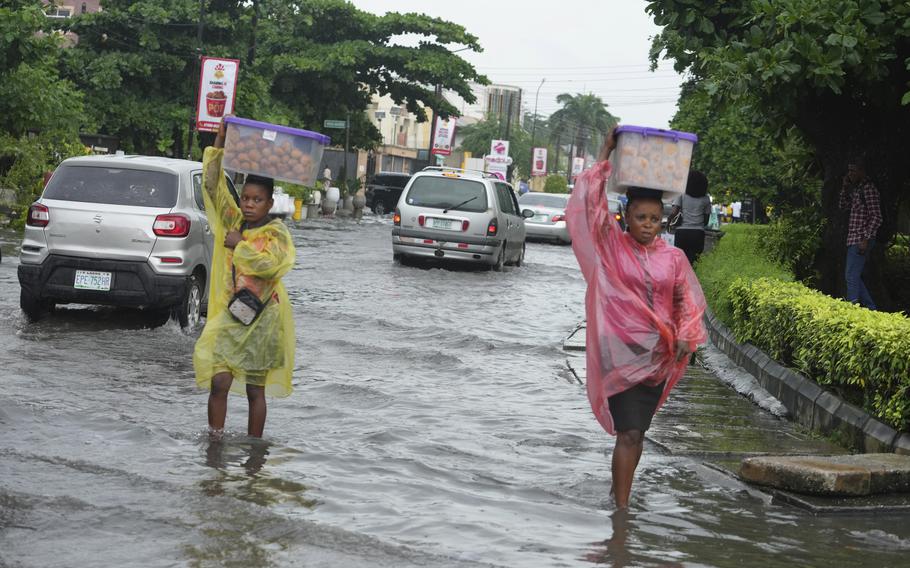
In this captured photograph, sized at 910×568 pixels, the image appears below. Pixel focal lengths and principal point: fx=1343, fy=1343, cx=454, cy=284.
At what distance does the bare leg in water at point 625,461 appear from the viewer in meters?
6.09

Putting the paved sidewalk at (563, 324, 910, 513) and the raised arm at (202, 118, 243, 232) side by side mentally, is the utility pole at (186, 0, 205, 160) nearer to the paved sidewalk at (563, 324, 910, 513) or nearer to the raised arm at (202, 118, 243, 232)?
the paved sidewalk at (563, 324, 910, 513)

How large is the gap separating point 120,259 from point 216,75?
69.2 feet

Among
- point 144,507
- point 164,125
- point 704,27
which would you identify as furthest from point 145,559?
point 164,125

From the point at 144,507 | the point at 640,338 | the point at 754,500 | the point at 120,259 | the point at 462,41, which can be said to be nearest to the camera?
the point at 144,507

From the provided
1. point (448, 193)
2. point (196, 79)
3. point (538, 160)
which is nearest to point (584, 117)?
point (538, 160)

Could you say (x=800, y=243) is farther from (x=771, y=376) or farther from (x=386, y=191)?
(x=386, y=191)

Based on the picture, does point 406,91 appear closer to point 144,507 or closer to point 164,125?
point 164,125

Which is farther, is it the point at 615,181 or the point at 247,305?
the point at 247,305

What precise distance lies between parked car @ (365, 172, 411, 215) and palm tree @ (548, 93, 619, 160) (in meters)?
68.6

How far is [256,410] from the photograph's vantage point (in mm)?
7273

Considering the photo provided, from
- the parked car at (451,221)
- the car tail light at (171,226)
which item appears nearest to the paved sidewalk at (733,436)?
the car tail light at (171,226)

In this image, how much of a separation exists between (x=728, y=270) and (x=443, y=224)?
8768mm

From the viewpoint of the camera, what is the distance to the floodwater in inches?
208

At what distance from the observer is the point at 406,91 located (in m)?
53.8
